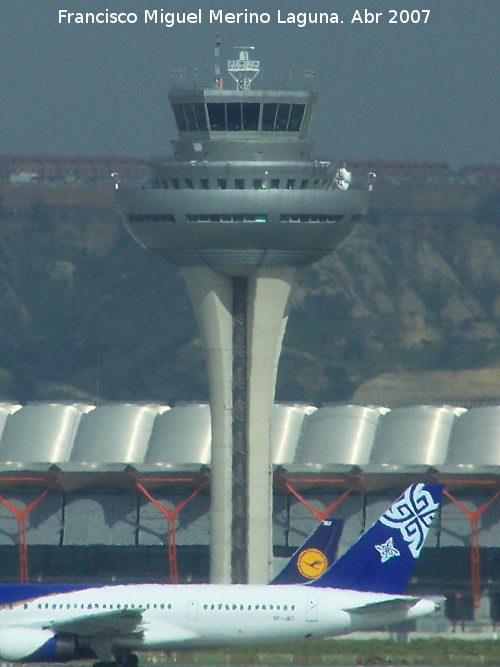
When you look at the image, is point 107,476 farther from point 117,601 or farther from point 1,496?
point 117,601

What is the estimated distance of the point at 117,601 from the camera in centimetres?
9912

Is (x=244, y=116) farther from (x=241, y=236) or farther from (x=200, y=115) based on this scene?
(x=241, y=236)

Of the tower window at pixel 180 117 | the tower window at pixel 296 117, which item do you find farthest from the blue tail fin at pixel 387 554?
the tower window at pixel 180 117

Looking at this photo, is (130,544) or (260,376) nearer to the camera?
(260,376)

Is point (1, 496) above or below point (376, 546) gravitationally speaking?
above

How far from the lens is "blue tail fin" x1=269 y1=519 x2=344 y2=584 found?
344 feet

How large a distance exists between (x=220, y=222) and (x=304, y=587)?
3591 centimetres

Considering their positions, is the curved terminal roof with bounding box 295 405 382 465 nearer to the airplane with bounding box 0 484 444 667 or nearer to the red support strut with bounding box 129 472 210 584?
the red support strut with bounding box 129 472 210 584

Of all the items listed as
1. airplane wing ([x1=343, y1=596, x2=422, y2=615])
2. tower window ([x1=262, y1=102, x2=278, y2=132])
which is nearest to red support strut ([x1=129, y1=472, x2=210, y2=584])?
tower window ([x1=262, y1=102, x2=278, y2=132])

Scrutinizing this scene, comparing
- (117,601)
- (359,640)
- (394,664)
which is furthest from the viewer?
(359,640)

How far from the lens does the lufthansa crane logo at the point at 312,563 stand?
4163 inches

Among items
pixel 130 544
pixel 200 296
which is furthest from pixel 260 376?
pixel 130 544

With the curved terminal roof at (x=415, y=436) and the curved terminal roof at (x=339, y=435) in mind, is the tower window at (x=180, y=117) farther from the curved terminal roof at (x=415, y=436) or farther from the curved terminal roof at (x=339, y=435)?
the curved terminal roof at (x=415, y=436)

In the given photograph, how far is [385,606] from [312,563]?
1014cm
